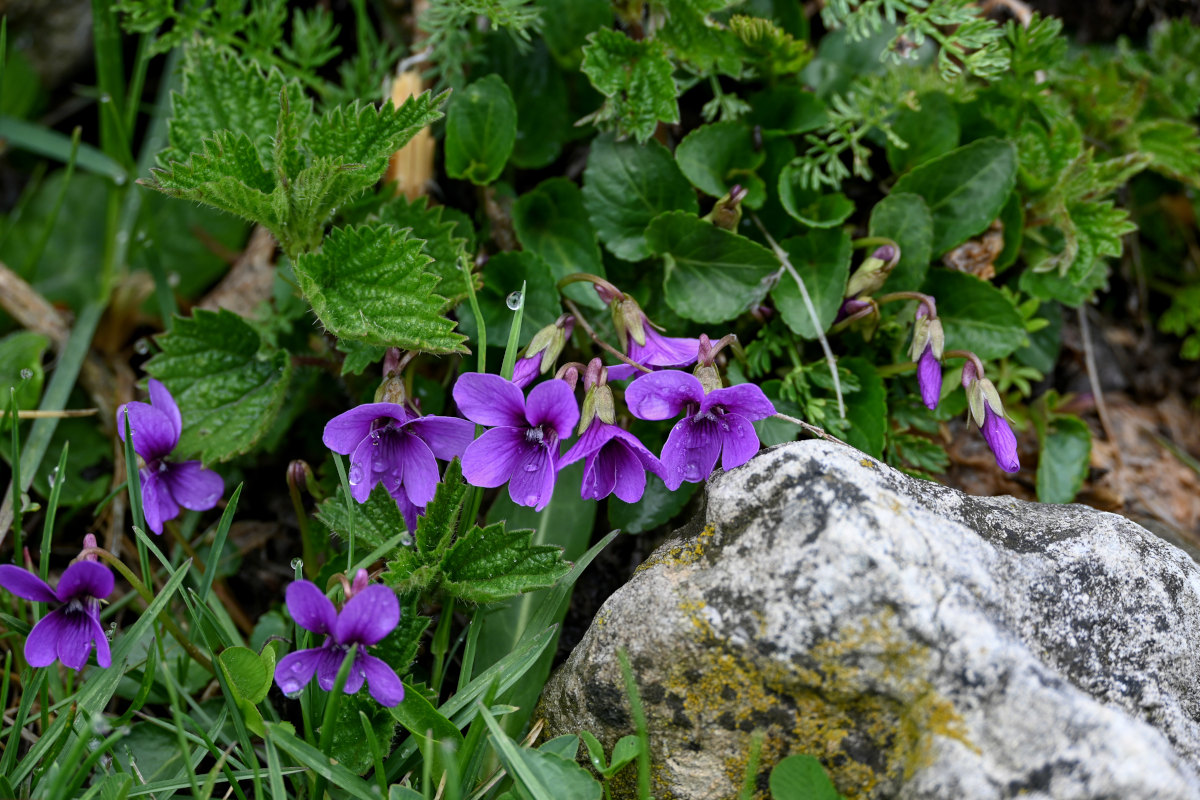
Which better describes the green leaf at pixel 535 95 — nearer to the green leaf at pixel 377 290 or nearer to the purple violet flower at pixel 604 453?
the green leaf at pixel 377 290

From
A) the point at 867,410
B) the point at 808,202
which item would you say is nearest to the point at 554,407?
the point at 867,410

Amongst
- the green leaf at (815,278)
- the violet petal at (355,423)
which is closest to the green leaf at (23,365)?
the violet petal at (355,423)

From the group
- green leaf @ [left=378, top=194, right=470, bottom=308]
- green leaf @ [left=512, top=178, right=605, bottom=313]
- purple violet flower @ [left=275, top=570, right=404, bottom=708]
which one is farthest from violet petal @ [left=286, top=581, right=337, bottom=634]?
green leaf @ [left=512, top=178, right=605, bottom=313]

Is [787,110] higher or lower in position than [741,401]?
higher

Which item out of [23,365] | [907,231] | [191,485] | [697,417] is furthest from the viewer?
[23,365]

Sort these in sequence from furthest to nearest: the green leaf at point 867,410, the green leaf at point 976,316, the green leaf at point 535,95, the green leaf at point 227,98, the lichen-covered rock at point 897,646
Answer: the green leaf at point 535,95, the green leaf at point 976,316, the green leaf at point 227,98, the green leaf at point 867,410, the lichen-covered rock at point 897,646

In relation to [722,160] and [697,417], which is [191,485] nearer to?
[697,417]
